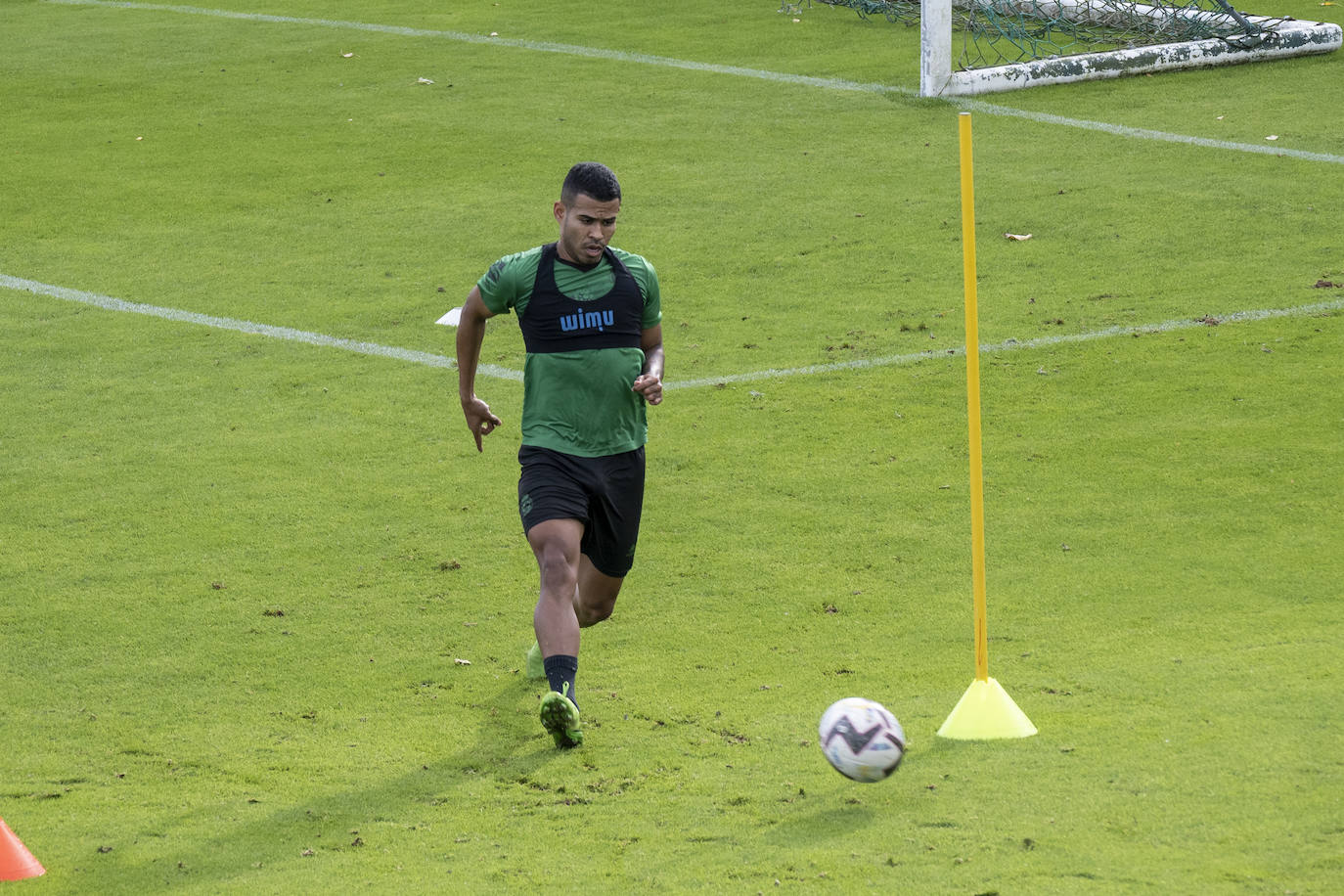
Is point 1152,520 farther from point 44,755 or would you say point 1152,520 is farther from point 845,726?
point 44,755

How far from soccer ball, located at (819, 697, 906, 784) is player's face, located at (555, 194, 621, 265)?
6.29 ft

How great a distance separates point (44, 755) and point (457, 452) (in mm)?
3480

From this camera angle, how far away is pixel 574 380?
6.11 m

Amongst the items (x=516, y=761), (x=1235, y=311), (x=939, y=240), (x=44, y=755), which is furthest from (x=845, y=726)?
(x=939, y=240)

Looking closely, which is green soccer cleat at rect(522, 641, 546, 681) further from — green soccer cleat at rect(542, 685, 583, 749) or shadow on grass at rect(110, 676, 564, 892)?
green soccer cleat at rect(542, 685, 583, 749)

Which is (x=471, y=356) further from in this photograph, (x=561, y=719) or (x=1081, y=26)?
(x=1081, y=26)

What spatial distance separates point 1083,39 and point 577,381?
1334 cm

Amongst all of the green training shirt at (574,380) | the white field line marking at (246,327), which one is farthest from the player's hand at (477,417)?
the white field line marking at (246,327)

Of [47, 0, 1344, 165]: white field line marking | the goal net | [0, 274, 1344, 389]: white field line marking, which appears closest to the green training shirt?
[0, 274, 1344, 389]: white field line marking

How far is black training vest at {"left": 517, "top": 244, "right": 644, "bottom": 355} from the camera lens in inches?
240

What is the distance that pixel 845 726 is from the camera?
17.2 ft

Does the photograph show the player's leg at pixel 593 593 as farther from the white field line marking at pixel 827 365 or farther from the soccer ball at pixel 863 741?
the white field line marking at pixel 827 365

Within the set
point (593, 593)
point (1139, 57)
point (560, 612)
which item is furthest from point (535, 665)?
point (1139, 57)

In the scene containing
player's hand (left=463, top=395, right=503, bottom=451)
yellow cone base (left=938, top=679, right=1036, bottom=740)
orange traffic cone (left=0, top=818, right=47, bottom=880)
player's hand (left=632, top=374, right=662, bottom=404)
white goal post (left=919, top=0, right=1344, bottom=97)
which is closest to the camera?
orange traffic cone (left=0, top=818, right=47, bottom=880)
